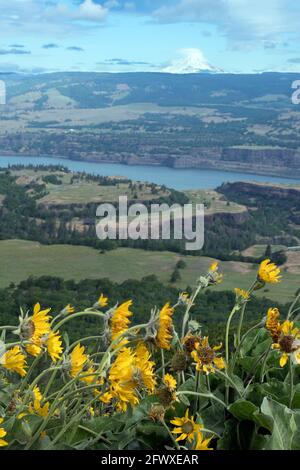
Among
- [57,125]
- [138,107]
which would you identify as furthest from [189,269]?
[138,107]

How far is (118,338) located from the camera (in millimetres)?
1574

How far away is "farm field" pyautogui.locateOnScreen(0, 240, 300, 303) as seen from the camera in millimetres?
35531

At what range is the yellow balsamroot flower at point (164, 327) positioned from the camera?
1.72 metres

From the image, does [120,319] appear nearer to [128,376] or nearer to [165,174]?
[128,376]

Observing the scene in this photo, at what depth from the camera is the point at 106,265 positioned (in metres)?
41.7

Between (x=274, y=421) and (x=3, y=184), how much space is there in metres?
79.3

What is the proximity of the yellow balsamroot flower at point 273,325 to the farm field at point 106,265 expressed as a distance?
28.3 meters

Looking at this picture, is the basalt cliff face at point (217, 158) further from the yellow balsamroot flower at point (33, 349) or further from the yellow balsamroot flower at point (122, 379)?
the yellow balsamroot flower at point (122, 379)

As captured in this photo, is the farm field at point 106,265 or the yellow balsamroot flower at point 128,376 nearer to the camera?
the yellow balsamroot flower at point 128,376

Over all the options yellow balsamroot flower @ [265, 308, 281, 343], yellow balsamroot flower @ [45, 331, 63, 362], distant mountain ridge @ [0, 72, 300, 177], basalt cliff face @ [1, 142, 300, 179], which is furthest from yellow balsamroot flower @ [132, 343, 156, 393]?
distant mountain ridge @ [0, 72, 300, 177]

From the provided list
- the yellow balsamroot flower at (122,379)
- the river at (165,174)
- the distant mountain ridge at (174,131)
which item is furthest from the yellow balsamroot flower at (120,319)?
the distant mountain ridge at (174,131)

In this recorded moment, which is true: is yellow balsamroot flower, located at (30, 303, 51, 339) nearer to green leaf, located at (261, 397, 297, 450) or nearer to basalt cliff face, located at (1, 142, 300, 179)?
green leaf, located at (261, 397, 297, 450)

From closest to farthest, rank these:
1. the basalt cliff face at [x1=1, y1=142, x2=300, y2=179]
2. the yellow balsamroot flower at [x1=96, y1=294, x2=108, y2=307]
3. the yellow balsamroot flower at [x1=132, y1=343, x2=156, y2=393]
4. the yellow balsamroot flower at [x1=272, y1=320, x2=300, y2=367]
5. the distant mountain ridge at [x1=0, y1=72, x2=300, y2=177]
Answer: the yellow balsamroot flower at [x1=132, y1=343, x2=156, y2=393] < the yellow balsamroot flower at [x1=272, y1=320, x2=300, y2=367] < the yellow balsamroot flower at [x1=96, y1=294, x2=108, y2=307] < the basalt cliff face at [x1=1, y1=142, x2=300, y2=179] < the distant mountain ridge at [x1=0, y1=72, x2=300, y2=177]

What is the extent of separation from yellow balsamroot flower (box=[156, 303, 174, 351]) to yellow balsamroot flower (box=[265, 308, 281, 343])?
28 cm
